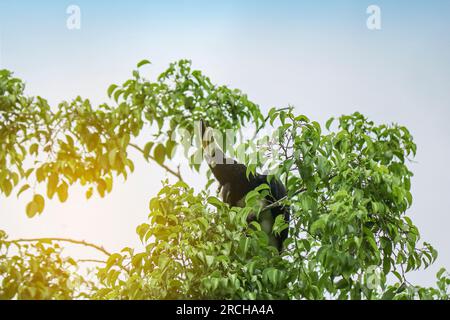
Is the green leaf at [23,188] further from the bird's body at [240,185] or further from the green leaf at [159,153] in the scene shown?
the bird's body at [240,185]

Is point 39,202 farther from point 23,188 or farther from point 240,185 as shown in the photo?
point 240,185

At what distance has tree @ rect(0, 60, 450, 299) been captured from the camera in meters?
1.94

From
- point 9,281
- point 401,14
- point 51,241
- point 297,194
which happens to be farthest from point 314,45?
point 9,281

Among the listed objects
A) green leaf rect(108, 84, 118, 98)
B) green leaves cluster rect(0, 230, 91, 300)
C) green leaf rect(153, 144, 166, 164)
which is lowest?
green leaves cluster rect(0, 230, 91, 300)

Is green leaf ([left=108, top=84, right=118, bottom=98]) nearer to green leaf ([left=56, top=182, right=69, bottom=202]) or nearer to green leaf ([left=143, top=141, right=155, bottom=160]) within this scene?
green leaf ([left=143, top=141, right=155, bottom=160])

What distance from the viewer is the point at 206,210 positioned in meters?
2.04

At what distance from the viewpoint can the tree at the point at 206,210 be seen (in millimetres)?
1942

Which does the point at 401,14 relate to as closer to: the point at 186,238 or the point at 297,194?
the point at 297,194

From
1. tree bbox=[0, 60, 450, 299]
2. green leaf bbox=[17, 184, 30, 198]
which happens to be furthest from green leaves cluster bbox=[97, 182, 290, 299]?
green leaf bbox=[17, 184, 30, 198]

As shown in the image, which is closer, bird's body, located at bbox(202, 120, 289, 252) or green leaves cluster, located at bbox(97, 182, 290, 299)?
green leaves cluster, located at bbox(97, 182, 290, 299)

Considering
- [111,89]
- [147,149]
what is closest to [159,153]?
[147,149]

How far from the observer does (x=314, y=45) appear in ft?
8.32

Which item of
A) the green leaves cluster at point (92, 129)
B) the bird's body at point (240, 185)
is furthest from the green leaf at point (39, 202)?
the bird's body at point (240, 185)

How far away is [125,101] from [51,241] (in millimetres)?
473
